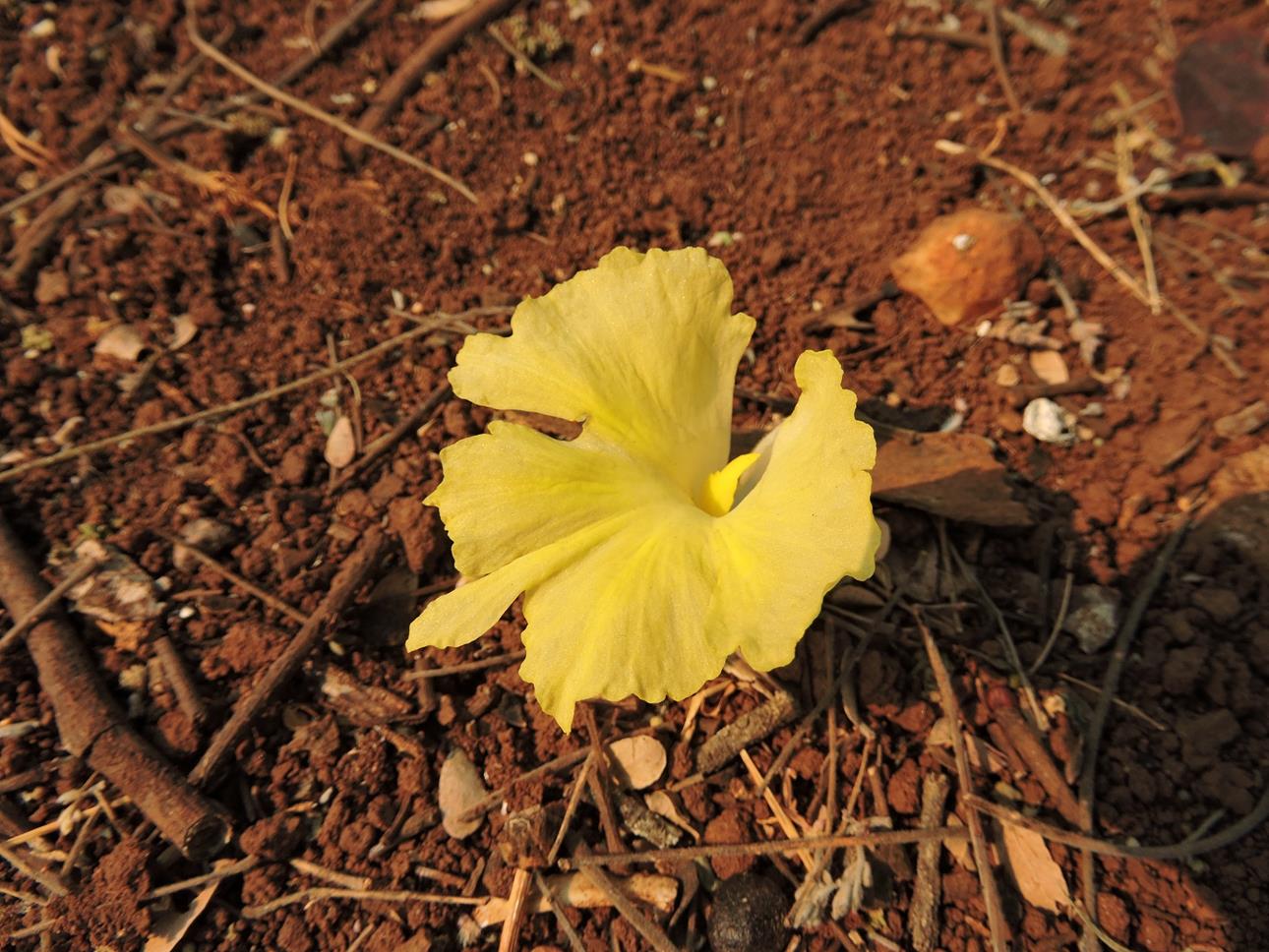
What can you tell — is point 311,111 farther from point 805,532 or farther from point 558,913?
point 558,913

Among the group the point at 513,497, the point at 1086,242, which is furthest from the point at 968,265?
the point at 513,497

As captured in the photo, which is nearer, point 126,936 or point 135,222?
point 126,936

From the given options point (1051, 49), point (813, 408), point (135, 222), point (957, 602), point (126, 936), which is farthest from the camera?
point (1051, 49)

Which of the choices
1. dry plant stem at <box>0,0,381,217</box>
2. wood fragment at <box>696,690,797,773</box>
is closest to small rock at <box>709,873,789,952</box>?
wood fragment at <box>696,690,797,773</box>

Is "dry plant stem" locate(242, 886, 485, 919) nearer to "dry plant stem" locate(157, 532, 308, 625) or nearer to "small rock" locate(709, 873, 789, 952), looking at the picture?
"small rock" locate(709, 873, 789, 952)

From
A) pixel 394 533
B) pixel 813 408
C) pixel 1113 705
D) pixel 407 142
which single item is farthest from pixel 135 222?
pixel 1113 705

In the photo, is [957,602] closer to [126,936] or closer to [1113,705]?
[1113,705]

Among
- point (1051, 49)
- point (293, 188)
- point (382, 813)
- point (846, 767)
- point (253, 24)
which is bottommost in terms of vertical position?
point (846, 767)
